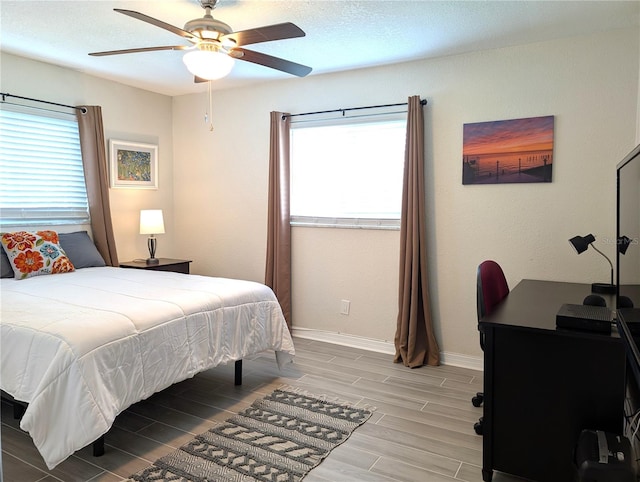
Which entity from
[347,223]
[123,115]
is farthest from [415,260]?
[123,115]

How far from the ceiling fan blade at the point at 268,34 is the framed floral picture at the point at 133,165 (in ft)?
8.72

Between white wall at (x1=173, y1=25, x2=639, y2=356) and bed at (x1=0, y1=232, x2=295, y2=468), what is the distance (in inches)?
45.4

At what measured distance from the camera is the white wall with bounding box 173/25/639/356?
10.7 ft

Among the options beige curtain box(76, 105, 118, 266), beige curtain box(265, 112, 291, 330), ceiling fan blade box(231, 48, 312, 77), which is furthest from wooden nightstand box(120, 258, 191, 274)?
ceiling fan blade box(231, 48, 312, 77)

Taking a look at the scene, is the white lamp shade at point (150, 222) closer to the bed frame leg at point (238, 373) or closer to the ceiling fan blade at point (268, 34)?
the bed frame leg at point (238, 373)

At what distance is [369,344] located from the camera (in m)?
4.21

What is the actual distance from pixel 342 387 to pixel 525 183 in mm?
2017

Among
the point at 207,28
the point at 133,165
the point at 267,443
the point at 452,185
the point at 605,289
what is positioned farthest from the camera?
the point at 133,165

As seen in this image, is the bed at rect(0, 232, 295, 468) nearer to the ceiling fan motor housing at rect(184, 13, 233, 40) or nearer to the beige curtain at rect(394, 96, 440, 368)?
the beige curtain at rect(394, 96, 440, 368)

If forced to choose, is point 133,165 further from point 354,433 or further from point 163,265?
point 354,433

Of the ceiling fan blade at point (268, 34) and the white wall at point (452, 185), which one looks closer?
the ceiling fan blade at point (268, 34)

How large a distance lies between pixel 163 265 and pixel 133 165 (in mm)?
1129

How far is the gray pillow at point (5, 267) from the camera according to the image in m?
3.50

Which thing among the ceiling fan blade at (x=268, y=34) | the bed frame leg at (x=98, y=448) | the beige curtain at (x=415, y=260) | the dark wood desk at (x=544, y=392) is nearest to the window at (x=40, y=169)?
the bed frame leg at (x=98, y=448)
